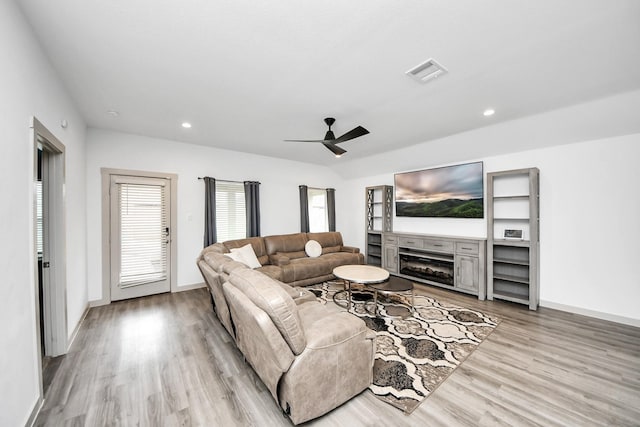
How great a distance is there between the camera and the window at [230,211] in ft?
16.1

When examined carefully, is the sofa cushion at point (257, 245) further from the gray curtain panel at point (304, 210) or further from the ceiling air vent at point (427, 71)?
the ceiling air vent at point (427, 71)

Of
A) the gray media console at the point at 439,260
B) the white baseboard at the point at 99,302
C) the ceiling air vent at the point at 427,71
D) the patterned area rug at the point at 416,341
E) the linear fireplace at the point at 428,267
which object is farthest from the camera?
the linear fireplace at the point at 428,267

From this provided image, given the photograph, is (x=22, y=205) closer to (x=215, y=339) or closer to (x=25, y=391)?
(x=25, y=391)

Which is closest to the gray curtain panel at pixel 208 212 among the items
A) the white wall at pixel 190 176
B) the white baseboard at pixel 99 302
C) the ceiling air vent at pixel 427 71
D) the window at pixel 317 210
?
the white wall at pixel 190 176

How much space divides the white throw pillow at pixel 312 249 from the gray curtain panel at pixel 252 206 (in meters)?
1.09

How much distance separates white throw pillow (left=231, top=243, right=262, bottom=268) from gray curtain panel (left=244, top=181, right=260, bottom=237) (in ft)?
2.06

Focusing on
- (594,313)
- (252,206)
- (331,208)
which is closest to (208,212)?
(252,206)

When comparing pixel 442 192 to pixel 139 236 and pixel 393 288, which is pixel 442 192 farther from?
pixel 139 236

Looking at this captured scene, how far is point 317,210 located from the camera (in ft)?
21.5

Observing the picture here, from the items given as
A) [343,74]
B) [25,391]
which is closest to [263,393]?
[25,391]

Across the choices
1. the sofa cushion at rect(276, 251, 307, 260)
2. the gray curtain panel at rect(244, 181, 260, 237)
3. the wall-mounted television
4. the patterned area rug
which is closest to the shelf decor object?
the wall-mounted television

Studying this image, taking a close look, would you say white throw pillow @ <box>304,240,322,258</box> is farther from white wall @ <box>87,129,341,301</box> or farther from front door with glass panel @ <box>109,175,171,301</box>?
front door with glass panel @ <box>109,175,171,301</box>

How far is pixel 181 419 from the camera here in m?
1.70

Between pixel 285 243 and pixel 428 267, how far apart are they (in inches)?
116
